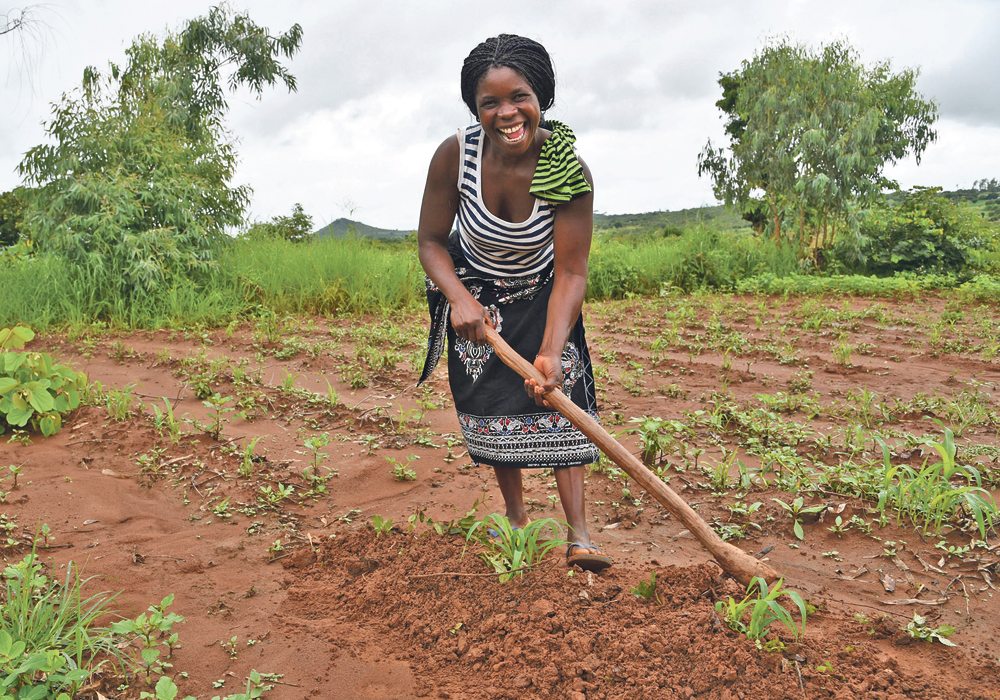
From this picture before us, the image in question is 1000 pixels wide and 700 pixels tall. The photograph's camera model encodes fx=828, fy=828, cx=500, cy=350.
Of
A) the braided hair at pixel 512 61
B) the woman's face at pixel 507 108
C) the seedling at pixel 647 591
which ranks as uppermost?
the braided hair at pixel 512 61

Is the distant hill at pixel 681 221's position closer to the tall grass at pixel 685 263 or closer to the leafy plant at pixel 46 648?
the tall grass at pixel 685 263

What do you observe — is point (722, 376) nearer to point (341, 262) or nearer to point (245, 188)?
point (341, 262)

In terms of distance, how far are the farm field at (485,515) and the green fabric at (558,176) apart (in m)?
1.11

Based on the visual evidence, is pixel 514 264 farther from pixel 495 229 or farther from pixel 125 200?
pixel 125 200

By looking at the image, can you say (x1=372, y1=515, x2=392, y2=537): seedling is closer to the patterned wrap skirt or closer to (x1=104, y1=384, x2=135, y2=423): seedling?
the patterned wrap skirt

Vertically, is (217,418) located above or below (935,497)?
above

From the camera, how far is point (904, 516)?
3025 mm

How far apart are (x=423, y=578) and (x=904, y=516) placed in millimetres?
1784

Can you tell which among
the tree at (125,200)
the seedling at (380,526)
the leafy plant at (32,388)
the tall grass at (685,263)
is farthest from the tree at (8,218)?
the seedling at (380,526)

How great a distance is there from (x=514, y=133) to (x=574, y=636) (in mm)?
1390

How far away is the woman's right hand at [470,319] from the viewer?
2523 mm

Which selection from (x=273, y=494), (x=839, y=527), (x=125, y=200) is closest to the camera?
(x=839, y=527)

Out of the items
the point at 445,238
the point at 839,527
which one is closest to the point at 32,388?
the point at 445,238

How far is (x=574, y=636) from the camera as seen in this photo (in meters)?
2.11
